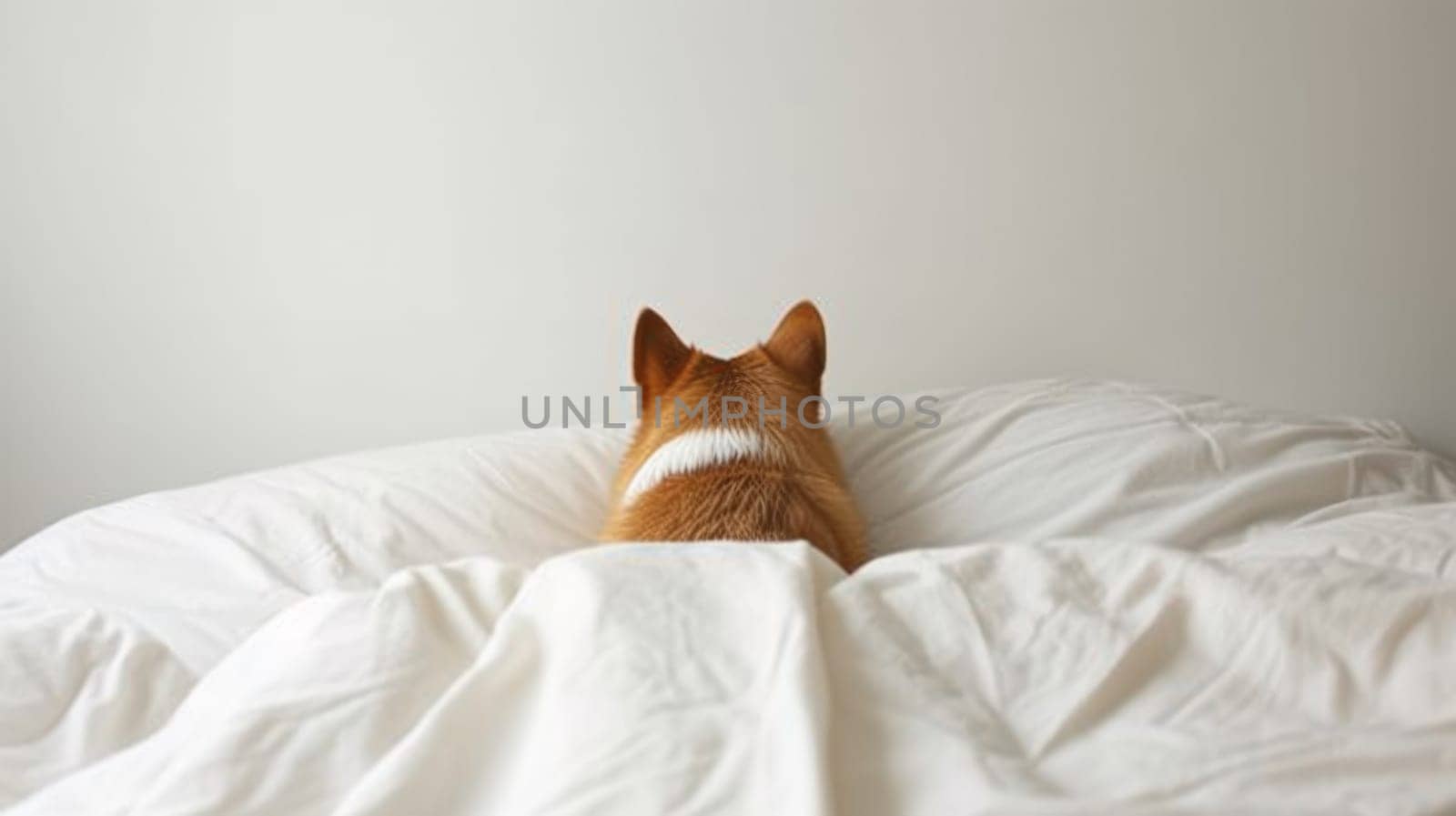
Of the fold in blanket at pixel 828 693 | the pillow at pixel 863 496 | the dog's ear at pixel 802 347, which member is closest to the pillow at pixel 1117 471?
the pillow at pixel 863 496

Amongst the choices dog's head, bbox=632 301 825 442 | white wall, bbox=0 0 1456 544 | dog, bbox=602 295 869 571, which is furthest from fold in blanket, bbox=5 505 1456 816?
white wall, bbox=0 0 1456 544

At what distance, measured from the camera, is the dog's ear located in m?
1.35

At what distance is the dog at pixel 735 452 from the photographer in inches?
43.9

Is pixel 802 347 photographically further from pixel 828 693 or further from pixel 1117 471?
pixel 828 693

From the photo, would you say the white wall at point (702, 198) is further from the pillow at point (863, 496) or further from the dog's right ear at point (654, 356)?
the dog's right ear at point (654, 356)

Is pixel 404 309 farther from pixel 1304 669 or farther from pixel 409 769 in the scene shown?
pixel 1304 669

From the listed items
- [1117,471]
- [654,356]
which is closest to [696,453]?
[654,356]

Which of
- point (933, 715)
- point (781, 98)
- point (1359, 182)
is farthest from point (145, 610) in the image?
point (1359, 182)

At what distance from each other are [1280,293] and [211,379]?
1536mm

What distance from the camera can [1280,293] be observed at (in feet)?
5.57

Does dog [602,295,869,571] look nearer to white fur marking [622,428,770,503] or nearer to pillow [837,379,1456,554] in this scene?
white fur marking [622,428,770,503]

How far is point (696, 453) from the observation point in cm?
118

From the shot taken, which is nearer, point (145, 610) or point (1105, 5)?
point (145, 610)

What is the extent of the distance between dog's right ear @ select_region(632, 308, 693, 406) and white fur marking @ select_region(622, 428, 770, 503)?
0.10 m
